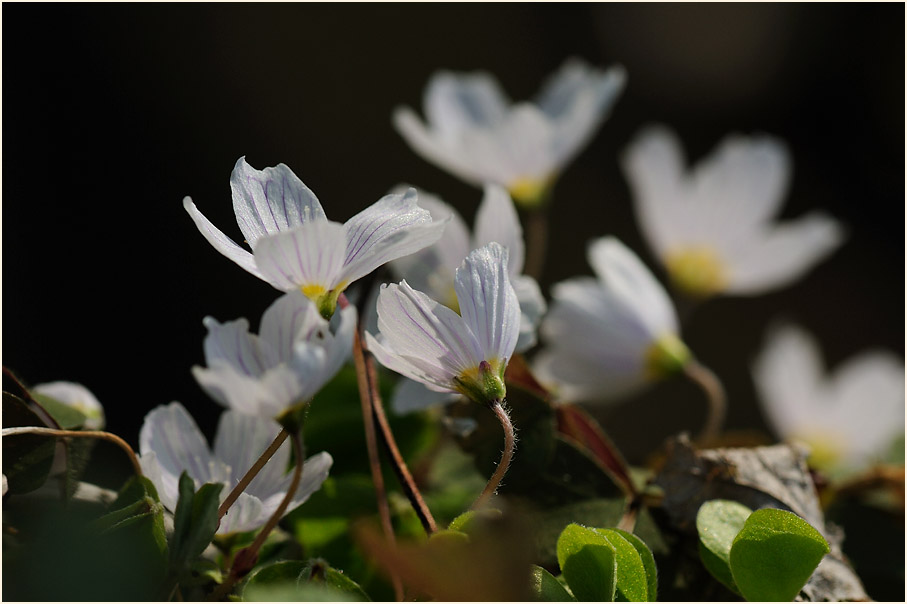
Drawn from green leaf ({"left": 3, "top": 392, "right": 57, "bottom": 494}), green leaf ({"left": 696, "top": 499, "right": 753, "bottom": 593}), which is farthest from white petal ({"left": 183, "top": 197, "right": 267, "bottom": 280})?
green leaf ({"left": 696, "top": 499, "right": 753, "bottom": 593})

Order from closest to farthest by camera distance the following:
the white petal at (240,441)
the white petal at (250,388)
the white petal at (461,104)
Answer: the white petal at (250,388) → the white petal at (240,441) → the white petal at (461,104)

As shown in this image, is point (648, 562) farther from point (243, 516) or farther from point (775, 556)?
point (243, 516)

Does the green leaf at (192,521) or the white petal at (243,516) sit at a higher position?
the green leaf at (192,521)

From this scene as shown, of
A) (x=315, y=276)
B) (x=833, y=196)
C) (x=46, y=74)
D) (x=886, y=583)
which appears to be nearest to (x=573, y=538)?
(x=315, y=276)

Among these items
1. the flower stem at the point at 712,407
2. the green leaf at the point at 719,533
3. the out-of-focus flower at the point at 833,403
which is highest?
the green leaf at the point at 719,533

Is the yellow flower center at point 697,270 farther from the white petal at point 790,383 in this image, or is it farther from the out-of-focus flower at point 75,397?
the out-of-focus flower at point 75,397

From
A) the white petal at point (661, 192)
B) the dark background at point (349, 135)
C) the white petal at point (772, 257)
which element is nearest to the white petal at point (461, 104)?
the white petal at point (661, 192)

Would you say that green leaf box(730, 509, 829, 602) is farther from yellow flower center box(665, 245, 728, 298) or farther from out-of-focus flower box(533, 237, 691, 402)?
yellow flower center box(665, 245, 728, 298)
